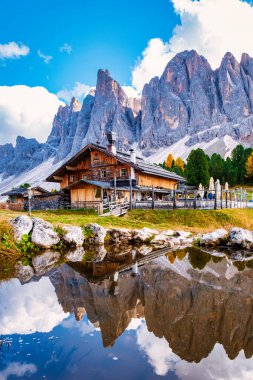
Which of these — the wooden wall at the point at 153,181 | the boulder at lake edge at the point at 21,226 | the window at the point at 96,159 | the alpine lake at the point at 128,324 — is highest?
the window at the point at 96,159

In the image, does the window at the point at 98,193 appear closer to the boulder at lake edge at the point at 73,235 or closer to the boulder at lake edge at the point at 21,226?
the boulder at lake edge at the point at 73,235

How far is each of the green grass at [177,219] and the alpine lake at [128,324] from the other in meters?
9.18

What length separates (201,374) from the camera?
17.2 feet

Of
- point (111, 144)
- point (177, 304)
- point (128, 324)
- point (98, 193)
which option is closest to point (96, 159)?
point (111, 144)

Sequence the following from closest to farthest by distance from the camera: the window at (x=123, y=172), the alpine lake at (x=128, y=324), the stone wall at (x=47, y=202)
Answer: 1. the alpine lake at (x=128, y=324)
2. the window at (x=123, y=172)
3. the stone wall at (x=47, y=202)

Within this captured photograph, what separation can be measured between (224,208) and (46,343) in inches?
881

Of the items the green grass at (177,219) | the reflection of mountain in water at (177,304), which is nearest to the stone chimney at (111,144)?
the green grass at (177,219)

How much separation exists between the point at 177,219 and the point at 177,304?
1594 centimetres

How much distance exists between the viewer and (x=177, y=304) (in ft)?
26.9

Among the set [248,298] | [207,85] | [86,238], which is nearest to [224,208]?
[86,238]

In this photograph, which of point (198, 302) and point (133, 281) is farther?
point (133, 281)

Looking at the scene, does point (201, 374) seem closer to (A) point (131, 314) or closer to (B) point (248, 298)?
(A) point (131, 314)

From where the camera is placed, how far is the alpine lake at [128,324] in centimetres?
546

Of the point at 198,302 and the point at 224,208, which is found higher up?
the point at 224,208
